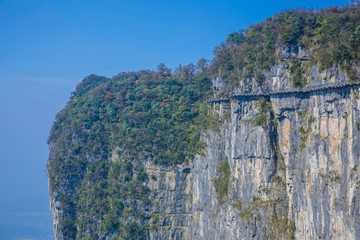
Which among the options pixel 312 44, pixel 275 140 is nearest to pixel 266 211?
pixel 275 140

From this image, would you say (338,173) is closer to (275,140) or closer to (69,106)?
(275,140)

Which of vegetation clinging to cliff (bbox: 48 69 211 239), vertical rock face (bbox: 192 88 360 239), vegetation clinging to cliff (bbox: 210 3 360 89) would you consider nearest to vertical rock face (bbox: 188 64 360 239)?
vertical rock face (bbox: 192 88 360 239)

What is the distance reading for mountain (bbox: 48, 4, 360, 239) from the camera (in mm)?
36625

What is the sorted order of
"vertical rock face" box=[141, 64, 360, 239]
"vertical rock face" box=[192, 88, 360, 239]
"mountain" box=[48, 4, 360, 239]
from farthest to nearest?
"mountain" box=[48, 4, 360, 239], "vertical rock face" box=[141, 64, 360, 239], "vertical rock face" box=[192, 88, 360, 239]

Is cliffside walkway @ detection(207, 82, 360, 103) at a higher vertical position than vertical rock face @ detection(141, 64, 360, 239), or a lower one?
higher

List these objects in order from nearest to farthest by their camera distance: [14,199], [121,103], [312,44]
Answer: [312,44] < [121,103] < [14,199]

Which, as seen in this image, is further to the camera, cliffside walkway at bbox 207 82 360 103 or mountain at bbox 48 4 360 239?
mountain at bbox 48 4 360 239

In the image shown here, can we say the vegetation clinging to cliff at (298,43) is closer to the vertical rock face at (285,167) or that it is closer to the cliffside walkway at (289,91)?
the cliffside walkway at (289,91)

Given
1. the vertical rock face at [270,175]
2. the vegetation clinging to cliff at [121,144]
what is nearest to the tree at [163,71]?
the vegetation clinging to cliff at [121,144]

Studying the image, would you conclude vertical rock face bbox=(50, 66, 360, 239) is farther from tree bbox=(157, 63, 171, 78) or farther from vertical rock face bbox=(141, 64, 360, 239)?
tree bbox=(157, 63, 171, 78)

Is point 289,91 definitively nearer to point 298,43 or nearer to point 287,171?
point 298,43

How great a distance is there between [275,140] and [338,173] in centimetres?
899

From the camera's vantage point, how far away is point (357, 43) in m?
35.6

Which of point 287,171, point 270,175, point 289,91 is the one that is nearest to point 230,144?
point 270,175
